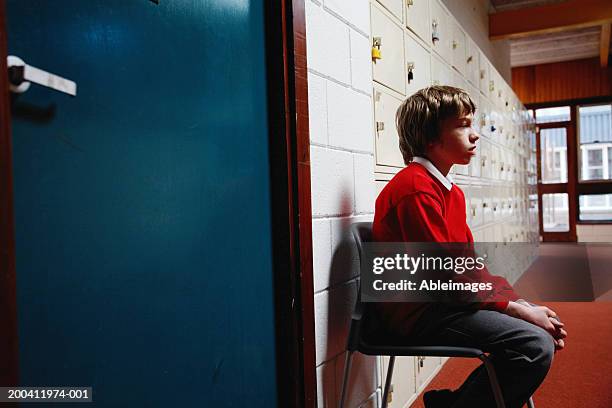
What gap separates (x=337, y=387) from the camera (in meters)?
1.63

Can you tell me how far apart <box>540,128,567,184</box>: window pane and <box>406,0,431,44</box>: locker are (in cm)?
759

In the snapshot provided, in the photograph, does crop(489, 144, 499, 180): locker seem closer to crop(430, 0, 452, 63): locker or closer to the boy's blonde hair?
Result: crop(430, 0, 452, 63): locker

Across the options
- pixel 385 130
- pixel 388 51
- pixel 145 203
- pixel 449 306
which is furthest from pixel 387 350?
pixel 388 51

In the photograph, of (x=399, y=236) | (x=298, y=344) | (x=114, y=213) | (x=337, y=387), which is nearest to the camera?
(x=114, y=213)

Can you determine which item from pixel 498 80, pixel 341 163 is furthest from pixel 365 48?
pixel 498 80

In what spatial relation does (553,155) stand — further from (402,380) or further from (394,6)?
(402,380)

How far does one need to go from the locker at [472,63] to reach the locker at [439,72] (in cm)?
63

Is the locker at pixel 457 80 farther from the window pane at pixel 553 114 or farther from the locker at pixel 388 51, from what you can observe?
the window pane at pixel 553 114

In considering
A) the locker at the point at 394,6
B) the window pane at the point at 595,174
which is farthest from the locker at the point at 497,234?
the window pane at the point at 595,174

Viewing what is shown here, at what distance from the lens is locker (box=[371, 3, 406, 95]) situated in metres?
1.99

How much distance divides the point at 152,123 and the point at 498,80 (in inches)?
179

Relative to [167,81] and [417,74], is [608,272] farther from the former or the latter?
[167,81]

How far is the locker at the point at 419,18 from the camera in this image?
7.89 feet

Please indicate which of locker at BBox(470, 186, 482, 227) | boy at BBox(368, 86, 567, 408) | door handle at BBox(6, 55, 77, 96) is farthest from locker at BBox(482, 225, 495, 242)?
door handle at BBox(6, 55, 77, 96)
